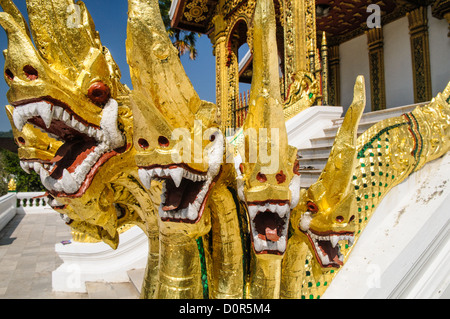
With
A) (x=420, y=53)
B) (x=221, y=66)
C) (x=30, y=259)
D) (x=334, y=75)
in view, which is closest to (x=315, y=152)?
(x=30, y=259)

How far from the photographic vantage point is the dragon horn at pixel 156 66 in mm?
672

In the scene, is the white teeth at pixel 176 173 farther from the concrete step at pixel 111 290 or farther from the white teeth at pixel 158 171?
the concrete step at pixel 111 290

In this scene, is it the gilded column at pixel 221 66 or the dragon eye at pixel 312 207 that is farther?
the gilded column at pixel 221 66

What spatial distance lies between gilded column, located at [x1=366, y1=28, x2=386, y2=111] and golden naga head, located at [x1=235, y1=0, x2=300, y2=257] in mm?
7075

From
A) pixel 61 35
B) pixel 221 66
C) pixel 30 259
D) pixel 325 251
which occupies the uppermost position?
pixel 221 66

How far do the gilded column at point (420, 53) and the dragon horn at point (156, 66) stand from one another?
668 cm

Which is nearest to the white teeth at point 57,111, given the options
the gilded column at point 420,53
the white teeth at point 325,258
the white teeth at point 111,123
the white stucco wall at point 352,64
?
the white teeth at point 111,123

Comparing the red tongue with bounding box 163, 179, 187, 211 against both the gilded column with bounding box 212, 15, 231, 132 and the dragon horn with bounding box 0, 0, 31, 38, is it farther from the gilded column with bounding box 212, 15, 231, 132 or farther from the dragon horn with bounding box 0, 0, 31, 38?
the gilded column with bounding box 212, 15, 231, 132

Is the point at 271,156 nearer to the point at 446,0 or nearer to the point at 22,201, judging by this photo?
the point at 446,0

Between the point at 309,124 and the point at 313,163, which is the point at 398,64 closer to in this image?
the point at 309,124

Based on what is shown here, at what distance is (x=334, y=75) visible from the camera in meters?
8.24

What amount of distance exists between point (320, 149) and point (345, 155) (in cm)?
194
